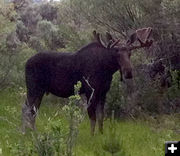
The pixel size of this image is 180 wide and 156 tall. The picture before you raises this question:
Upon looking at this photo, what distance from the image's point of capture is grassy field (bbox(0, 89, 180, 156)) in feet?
23.0

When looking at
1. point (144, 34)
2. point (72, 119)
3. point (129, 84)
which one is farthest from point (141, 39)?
point (72, 119)

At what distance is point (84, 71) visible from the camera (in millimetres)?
9039

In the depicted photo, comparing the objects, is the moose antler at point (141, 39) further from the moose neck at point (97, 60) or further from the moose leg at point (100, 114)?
the moose leg at point (100, 114)

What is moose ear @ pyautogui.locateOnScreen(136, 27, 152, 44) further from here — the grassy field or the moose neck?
the grassy field

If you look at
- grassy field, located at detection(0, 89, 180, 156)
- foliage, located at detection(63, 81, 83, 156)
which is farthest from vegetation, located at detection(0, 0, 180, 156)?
foliage, located at detection(63, 81, 83, 156)

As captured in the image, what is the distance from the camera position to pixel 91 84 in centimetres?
888

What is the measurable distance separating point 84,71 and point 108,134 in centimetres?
233

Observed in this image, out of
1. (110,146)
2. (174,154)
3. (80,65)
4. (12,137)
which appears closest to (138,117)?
(80,65)

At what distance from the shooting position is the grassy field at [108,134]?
701cm

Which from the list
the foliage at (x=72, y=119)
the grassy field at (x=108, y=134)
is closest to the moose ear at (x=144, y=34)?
the grassy field at (x=108, y=134)

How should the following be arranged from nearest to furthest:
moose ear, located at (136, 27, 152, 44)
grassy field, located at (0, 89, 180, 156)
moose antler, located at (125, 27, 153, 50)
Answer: grassy field, located at (0, 89, 180, 156)
moose antler, located at (125, 27, 153, 50)
moose ear, located at (136, 27, 152, 44)

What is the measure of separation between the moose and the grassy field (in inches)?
17.9

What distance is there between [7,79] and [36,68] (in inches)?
181

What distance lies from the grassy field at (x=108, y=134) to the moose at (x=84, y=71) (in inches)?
17.9
